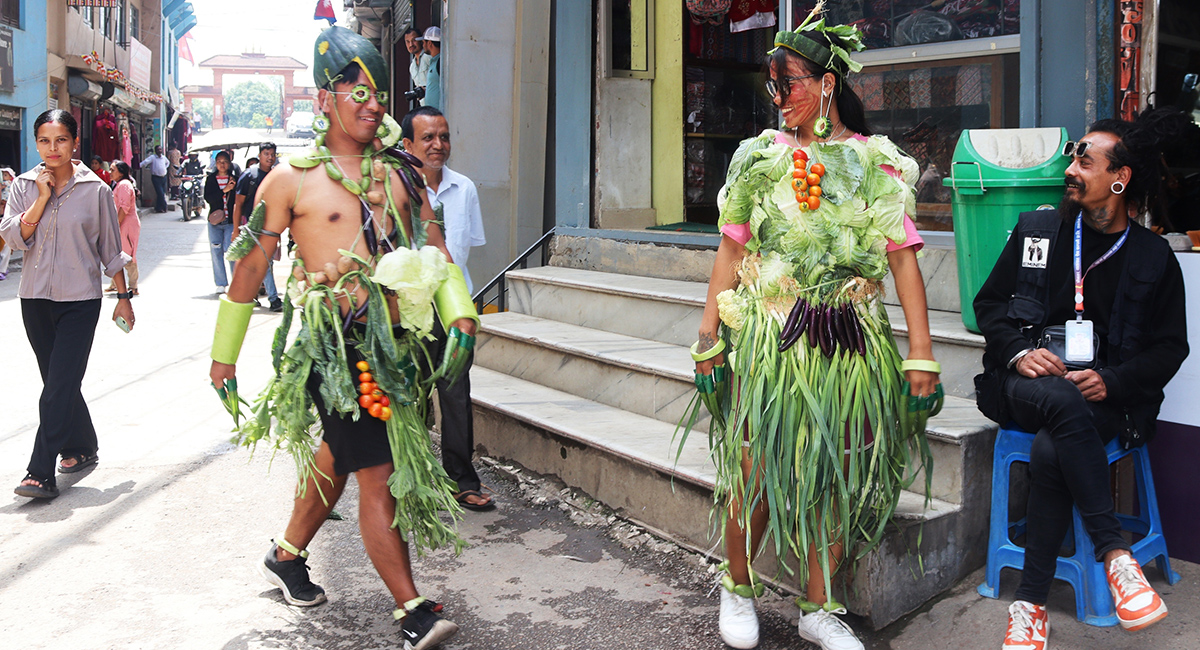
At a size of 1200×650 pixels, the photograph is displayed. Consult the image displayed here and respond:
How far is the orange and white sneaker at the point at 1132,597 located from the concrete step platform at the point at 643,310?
1177mm

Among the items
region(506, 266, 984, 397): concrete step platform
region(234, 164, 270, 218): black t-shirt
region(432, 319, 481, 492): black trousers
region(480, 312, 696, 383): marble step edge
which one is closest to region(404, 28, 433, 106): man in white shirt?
region(234, 164, 270, 218): black t-shirt

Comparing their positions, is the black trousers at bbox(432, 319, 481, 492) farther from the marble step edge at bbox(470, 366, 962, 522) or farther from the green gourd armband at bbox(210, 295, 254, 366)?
the green gourd armband at bbox(210, 295, 254, 366)

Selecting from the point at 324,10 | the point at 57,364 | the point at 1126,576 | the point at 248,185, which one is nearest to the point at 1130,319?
the point at 1126,576

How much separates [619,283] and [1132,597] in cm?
373

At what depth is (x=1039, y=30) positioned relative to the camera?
424 cm

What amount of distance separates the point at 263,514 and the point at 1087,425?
3.32 meters

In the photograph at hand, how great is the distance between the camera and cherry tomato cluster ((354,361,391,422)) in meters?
3.03

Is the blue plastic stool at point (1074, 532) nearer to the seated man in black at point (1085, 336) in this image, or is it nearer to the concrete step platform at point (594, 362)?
the seated man in black at point (1085, 336)

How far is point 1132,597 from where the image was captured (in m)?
2.68

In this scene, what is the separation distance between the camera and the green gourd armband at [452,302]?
3039 millimetres


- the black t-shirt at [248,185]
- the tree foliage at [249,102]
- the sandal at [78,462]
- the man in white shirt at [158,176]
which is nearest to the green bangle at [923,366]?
the sandal at [78,462]

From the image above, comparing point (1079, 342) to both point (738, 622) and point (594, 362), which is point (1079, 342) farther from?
point (594, 362)

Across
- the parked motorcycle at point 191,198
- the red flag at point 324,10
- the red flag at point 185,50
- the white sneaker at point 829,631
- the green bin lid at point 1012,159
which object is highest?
the red flag at point 185,50

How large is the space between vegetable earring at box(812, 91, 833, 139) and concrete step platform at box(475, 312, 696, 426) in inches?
66.9
